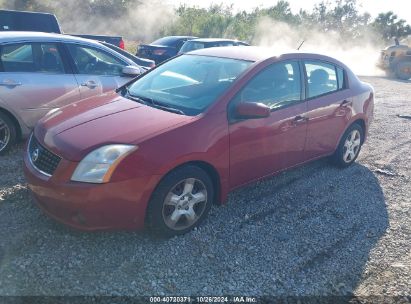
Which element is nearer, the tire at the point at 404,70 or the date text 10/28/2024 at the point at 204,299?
the date text 10/28/2024 at the point at 204,299

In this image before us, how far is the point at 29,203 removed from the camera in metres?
3.77

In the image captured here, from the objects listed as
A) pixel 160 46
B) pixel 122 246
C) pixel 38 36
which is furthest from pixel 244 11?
pixel 122 246

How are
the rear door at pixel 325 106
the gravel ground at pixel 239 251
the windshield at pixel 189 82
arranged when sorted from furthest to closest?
1. the rear door at pixel 325 106
2. the windshield at pixel 189 82
3. the gravel ground at pixel 239 251

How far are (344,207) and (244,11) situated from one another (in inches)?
1399

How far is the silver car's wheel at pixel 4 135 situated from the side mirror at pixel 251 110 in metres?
3.22

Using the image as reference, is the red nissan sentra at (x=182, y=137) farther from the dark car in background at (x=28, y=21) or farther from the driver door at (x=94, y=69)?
the dark car in background at (x=28, y=21)

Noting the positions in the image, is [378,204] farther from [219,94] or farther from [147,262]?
[147,262]

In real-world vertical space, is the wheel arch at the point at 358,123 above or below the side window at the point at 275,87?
below

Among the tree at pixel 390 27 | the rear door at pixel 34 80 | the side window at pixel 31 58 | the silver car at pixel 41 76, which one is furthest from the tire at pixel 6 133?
the tree at pixel 390 27

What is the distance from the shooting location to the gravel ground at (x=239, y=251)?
2.86 meters

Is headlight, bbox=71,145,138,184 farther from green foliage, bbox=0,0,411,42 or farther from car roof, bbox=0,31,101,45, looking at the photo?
green foliage, bbox=0,0,411,42

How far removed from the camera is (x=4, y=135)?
492 cm

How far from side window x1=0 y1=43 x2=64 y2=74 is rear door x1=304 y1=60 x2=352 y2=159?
11.4 ft

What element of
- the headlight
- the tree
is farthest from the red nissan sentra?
the tree
